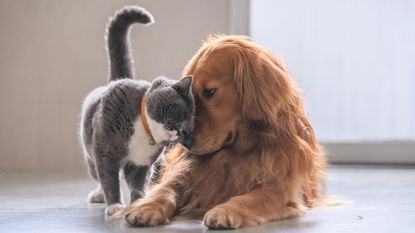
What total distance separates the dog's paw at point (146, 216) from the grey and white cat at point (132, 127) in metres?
0.19

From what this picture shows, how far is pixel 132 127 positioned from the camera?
1901mm

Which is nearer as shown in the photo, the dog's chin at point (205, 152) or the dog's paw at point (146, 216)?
the dog's paw at point (146, 216)

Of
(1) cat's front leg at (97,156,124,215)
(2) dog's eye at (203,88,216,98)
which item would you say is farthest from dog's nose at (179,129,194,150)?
(1) cat's front leg at (97,156,124,215)

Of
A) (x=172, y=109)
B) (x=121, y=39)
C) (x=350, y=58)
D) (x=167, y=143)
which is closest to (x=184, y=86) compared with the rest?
(x=172, y=109)

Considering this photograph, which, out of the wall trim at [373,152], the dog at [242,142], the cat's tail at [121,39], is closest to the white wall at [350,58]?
the wall trim at [373,152]

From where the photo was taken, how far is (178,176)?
1960mm

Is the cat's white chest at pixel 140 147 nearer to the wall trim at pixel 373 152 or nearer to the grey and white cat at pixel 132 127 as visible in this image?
the grey and white cat at pixel 132 127

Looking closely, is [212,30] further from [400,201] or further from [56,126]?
[400,201]

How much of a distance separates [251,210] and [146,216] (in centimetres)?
25

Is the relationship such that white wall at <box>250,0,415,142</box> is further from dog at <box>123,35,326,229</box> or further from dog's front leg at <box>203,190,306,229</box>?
dog's front leg at <box>203,190,306,229</box>

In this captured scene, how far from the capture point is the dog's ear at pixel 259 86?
187 cm

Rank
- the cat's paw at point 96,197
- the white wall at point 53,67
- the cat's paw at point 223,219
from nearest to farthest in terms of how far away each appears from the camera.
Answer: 1. the cat's paw at point 223,219
2. the cat's paw at point 96,197
3. the white wall at point 53,67

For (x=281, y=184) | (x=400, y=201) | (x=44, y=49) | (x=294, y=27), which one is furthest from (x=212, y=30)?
(x=281, y=184)

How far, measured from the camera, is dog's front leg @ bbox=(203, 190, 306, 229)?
1.63m
